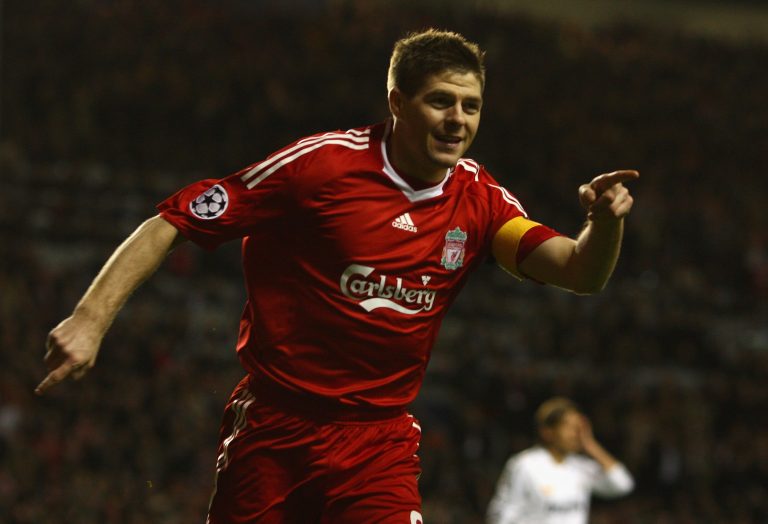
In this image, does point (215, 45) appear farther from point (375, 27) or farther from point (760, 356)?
point (760, 356)

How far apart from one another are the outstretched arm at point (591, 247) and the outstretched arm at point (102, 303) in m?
1.12

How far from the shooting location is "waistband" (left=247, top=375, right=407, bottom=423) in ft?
12.5

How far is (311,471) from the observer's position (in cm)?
377

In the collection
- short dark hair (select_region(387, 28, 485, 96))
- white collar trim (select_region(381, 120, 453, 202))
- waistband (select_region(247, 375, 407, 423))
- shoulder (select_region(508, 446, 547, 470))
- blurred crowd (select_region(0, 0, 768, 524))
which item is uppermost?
short dark hair (select_region(387, 28, 485, 96))

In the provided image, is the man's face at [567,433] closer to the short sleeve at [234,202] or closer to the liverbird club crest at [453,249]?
the liverbird club crest at [453,249]

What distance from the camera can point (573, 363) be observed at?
15328 millimetres

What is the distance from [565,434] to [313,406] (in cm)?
534

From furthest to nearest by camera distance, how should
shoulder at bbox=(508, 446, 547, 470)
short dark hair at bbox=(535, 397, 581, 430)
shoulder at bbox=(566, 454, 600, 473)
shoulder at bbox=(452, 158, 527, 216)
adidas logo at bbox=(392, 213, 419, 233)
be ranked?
shoulder at bbox=(566, 454, 600, 473), shoulder at bbox=(508, 446, 547, 470), short dark hair at bbox=(535, 397, 581, 430), shoulder at bbox=(452, 158, 527, 216), adidas logo at bbox=(392, 213, 419, 233)

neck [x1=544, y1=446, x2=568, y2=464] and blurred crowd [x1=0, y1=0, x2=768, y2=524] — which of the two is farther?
blurred crowd [x1=0, y1=0, x2=768, y2=524]

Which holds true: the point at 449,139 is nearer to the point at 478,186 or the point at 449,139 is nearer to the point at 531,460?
the point at 478,186

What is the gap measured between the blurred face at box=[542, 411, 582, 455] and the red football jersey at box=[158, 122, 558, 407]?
5130 mm

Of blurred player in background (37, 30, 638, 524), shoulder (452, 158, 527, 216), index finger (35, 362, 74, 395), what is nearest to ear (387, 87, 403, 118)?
blurred player in background (37, 30, 638, 524)

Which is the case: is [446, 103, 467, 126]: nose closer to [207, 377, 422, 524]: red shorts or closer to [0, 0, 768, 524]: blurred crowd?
[207, 377, 422, 524]: red shorts

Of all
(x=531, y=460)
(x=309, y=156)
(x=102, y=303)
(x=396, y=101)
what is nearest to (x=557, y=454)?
(x=531, y=460)
